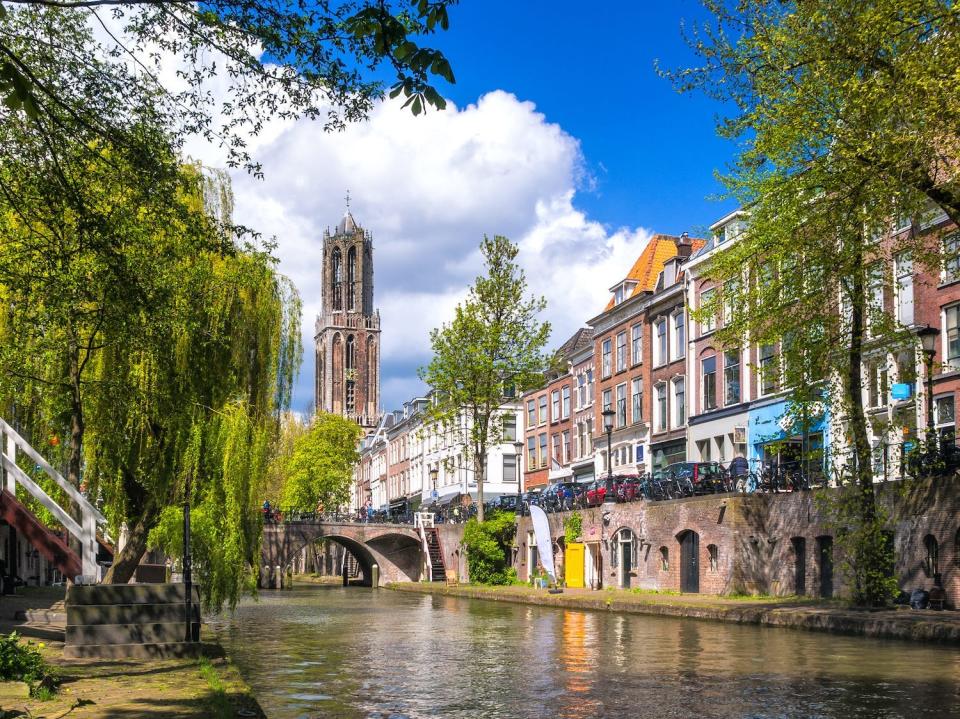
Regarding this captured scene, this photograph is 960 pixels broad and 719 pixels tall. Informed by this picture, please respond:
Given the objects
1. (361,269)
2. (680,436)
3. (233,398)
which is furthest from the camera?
(361,269)

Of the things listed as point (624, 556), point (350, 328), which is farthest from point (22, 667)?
point (350, 328)

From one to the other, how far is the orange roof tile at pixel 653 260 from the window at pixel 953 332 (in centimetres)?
Answer: 2011

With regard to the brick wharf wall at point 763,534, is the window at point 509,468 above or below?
above

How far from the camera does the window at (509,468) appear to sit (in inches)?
3000

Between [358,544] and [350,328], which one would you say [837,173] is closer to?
[358,544]

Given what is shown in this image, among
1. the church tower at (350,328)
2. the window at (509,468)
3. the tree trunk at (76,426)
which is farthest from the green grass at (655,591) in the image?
the church tower at (350,328)

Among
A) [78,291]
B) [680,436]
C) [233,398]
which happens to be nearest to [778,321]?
[233,398]

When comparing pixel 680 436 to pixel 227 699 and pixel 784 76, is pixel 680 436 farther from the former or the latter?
pixel 227 699

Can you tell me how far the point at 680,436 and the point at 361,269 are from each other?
110m

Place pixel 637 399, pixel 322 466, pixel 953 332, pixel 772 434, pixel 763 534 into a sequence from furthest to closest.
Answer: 1. pixel 322 466
2. pixel 637 399
3. pixel 772 434
4. pixel 763 534
5. pixel 953 332

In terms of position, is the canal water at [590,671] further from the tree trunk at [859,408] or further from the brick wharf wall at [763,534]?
the brick wharf wall at [763,534]

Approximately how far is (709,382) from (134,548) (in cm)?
2853

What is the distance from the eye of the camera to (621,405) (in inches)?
2041

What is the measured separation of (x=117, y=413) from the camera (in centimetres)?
1830
